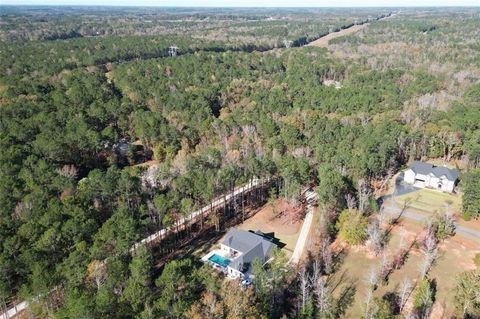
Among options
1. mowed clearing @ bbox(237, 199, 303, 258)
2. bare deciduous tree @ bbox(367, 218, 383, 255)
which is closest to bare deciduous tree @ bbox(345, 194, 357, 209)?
bare deciduous tree @ bbox(367, 218, 383, 255)

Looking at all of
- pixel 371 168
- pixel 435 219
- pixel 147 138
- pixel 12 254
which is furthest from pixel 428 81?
pixel 12 254

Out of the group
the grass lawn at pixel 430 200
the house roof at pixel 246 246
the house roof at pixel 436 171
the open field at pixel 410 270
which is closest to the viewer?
the open field at pixel 410 270

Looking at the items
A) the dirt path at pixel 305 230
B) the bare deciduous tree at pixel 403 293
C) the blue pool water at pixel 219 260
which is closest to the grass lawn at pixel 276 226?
the dirt path at pixel 305 230

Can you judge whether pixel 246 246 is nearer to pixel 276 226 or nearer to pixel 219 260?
pixel 219 260

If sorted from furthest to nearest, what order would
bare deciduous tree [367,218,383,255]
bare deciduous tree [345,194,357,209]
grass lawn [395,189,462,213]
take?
grass lawn [395,189,462,213] → bare deciduous tree [345,194,357,209] → bare deciduous tree [367,218,383,255]

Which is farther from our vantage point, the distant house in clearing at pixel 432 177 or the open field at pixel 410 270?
the distant house in clearing at pixel 432 177

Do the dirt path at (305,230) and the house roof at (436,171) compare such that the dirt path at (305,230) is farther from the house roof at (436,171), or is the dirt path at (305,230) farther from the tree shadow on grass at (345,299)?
the house roof at (436,171)

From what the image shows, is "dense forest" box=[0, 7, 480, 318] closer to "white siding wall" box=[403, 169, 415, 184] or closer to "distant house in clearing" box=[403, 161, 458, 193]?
"white siding wall" box=[403, 169, 415, 184]
